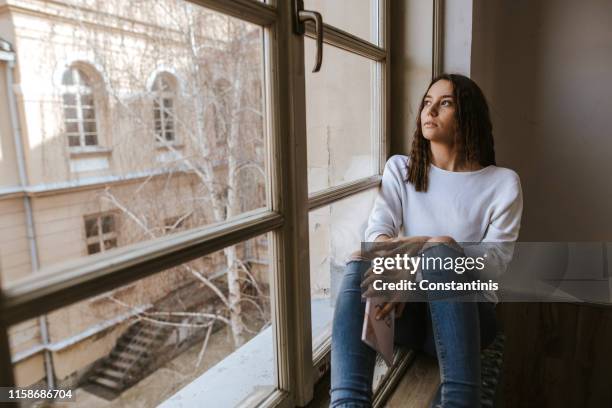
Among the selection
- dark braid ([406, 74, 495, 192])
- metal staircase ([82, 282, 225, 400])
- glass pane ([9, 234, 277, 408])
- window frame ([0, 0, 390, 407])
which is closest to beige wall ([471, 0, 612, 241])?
dark braid ([406, 74, 495, 192])

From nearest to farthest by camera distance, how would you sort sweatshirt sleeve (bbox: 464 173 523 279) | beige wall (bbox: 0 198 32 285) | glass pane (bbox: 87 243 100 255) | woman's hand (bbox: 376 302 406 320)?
beige wall (bbox: 0 198 32 285), glass pane (bbox: 87 243 100 255), woman's hand (bbox: 376 302 406 320), sweatshirt sleeve (bbox: 464 173 523 279)

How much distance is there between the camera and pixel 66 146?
571 millimetres

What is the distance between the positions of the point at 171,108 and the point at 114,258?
293 millimetres

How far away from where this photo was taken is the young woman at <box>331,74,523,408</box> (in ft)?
3.54

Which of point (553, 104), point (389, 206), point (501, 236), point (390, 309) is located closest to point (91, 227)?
point (390, 309)

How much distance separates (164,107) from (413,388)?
92cm

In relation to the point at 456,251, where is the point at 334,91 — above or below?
above

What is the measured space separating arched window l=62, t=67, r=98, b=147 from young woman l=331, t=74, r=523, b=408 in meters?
0.65

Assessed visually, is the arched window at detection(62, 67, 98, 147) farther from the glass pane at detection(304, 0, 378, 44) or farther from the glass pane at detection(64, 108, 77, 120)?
the glass pane at detection(304, 0, 378, 44)

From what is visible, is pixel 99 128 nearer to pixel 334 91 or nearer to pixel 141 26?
pixel 141 26

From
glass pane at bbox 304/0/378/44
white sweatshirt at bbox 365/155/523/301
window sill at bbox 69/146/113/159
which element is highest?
glass pane at bbox 304/0/378/44

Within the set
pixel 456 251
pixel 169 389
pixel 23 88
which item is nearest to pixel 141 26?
pixel 23 88

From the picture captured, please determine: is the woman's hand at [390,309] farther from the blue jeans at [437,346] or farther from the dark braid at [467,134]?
the dark braid at [467,134]

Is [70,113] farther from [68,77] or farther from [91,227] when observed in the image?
[91,227]
